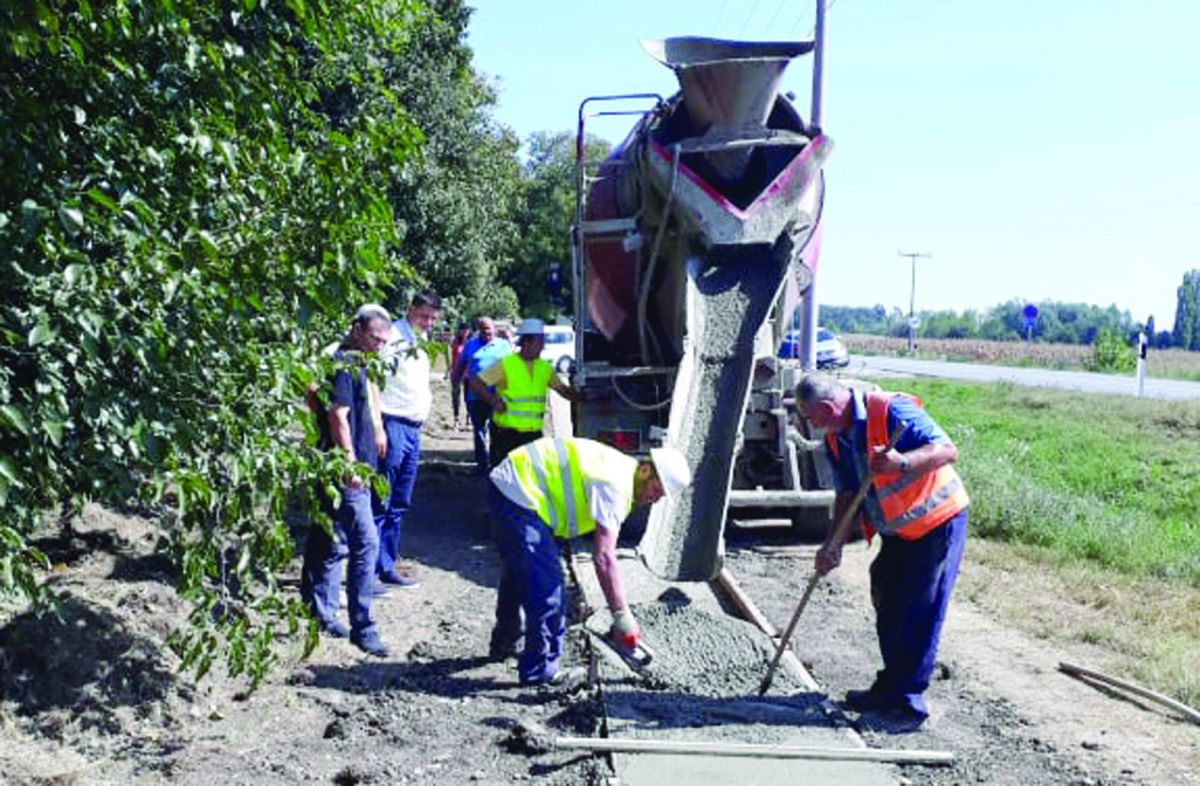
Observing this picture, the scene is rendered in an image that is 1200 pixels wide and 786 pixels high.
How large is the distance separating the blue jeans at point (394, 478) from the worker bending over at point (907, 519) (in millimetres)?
2759

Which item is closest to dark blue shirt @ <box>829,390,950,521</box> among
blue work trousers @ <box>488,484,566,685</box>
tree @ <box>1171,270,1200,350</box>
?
blue work trousers @ <box>488,484,566,685</box>

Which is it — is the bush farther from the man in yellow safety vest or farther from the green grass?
the man in yellow safety vest

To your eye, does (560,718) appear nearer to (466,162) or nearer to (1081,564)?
(1081,564)

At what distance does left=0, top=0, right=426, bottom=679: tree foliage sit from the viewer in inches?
118

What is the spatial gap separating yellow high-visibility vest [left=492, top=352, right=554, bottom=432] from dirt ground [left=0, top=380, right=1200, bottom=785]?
7.00 ft

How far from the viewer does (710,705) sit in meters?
5.36

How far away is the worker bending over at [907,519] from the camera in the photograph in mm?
5215

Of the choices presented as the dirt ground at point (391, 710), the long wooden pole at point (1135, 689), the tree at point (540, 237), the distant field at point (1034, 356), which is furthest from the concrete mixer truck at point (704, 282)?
the distant field at point (1034, 356)

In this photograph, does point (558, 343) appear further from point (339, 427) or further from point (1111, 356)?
point (1111, 356)

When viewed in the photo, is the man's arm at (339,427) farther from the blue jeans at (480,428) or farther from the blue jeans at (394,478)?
the blue jeans at (480,428)

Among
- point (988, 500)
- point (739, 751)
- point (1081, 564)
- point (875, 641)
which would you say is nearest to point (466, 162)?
point (988, 500)

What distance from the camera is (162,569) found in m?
6.83

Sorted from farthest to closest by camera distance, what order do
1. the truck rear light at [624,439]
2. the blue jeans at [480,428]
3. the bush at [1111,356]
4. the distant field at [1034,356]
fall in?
the bush at [1111,356] < the distant field at [1034,356] < the blue jeans at [480,428] < the truck rear light at [624,439]

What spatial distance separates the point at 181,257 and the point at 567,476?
2.49m
